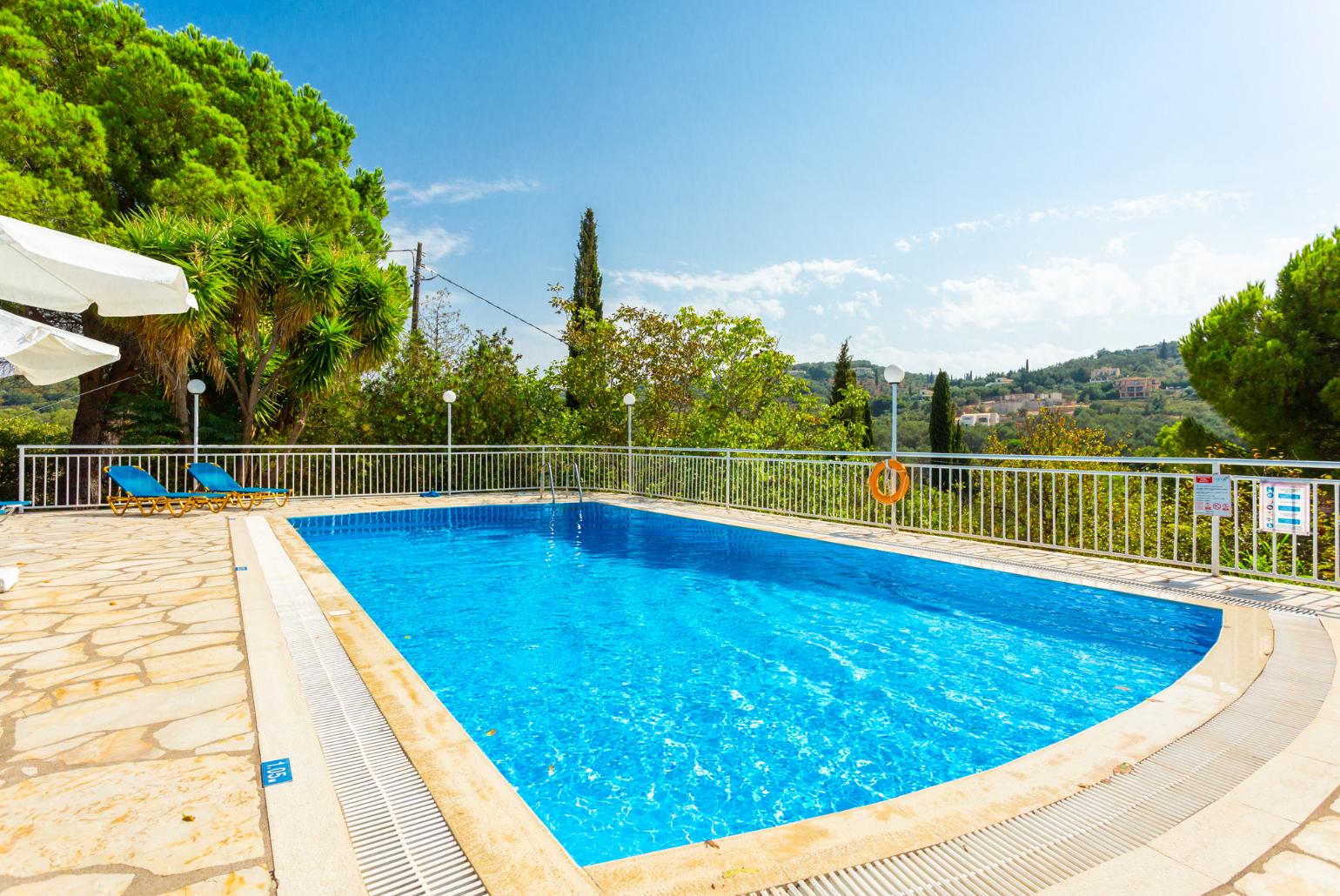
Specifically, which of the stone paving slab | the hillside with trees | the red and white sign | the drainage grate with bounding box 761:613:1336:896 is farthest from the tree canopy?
the red and white sign

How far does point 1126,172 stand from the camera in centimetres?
1009

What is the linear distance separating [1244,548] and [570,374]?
12417mm

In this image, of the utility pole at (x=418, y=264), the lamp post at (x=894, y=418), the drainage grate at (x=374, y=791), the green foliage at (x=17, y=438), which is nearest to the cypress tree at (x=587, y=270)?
the utility pole at (x=418, y=264)

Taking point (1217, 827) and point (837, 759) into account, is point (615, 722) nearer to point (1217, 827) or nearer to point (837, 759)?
point (837, 759)

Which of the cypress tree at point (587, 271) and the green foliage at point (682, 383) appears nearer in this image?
the green foliage at point (682, 383)

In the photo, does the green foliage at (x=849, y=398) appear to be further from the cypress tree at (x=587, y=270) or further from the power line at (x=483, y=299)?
the power line at (x=483, y=299)

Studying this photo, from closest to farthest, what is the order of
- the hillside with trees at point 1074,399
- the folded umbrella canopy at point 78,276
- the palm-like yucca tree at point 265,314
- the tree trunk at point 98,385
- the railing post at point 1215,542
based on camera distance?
1. the folded umbrella canopy at point 78,276
2. the railing post at point 1215,542
3. the palm-like yucca tree at point 265,314
4. the tree trunk at point 98,385
5. the hillside with trees at point 1074,399

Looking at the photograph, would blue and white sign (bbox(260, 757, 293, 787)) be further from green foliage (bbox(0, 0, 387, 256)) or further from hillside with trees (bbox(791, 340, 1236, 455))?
green foliage (bbox(0, 0, 387, 256))

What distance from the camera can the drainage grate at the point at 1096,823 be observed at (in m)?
1.51

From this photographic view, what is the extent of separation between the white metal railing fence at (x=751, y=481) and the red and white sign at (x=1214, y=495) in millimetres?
361

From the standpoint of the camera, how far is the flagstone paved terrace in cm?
149

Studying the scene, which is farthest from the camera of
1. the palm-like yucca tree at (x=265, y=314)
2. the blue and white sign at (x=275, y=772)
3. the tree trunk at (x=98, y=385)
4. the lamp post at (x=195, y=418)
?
the tree trunk at (x=98, y=385)

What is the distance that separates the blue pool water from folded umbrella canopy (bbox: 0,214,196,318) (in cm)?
237

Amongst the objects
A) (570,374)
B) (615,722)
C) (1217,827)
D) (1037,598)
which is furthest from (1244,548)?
(570,374)
